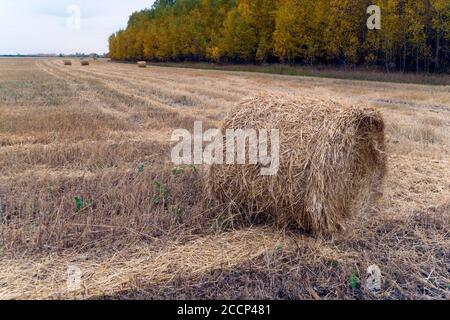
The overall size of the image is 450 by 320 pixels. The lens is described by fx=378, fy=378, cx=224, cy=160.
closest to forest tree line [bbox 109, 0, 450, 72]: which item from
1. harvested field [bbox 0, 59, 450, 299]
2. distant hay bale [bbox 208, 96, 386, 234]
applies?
harvested field [bbox 0, 59, 450, 299]

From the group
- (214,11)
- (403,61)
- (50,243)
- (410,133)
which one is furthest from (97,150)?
(214,11)

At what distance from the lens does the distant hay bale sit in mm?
3883

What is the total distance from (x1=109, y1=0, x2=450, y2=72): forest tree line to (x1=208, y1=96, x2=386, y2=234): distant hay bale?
81.9 feet

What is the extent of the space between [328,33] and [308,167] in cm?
3046

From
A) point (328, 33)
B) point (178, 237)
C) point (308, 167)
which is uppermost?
point (328, 33)

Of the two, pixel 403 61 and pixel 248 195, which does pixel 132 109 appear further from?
pixel 403 61

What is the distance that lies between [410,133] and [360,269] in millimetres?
6357

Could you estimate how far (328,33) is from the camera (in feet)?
103

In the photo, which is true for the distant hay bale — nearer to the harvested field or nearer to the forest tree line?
the harvested field

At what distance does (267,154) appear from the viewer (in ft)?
13.5

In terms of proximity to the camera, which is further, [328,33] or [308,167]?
[328,33]

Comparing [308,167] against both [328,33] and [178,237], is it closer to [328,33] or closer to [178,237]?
[178,237]

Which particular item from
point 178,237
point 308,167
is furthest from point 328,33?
point 178,237

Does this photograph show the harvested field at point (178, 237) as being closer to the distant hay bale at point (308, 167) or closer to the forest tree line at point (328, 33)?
the distant hay bale at point (308, 167)
